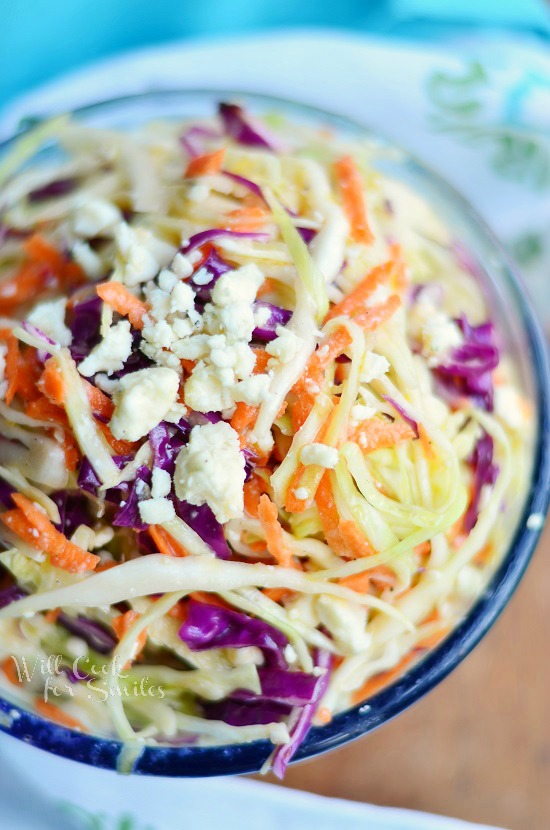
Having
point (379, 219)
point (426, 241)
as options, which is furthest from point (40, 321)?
point (426, 241)

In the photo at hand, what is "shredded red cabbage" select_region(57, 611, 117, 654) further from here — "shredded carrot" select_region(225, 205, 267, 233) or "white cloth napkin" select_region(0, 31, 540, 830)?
"white cloth napkin" select_region(0, 31, 540, 830)

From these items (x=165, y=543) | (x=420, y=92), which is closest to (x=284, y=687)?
(x=165, y=543)

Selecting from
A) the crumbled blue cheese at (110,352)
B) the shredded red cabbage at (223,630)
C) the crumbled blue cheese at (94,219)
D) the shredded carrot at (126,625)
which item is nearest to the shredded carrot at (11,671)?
the shredded carrot at (126,625)

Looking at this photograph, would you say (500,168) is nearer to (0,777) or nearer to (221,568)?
(221,568)

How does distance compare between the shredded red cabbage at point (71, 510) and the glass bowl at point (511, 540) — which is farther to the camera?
the glass bowl at point (511, 540)

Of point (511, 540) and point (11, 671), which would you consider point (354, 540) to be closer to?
point (511, 540)

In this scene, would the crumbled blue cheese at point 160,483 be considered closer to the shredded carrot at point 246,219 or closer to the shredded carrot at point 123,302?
the shredded carrot at point 123,302

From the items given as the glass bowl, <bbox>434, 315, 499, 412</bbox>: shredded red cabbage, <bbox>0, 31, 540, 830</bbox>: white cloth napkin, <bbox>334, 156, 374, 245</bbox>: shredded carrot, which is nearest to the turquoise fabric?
<bbox>0, 31, 540, 830</bbox>: white cloth napkin
